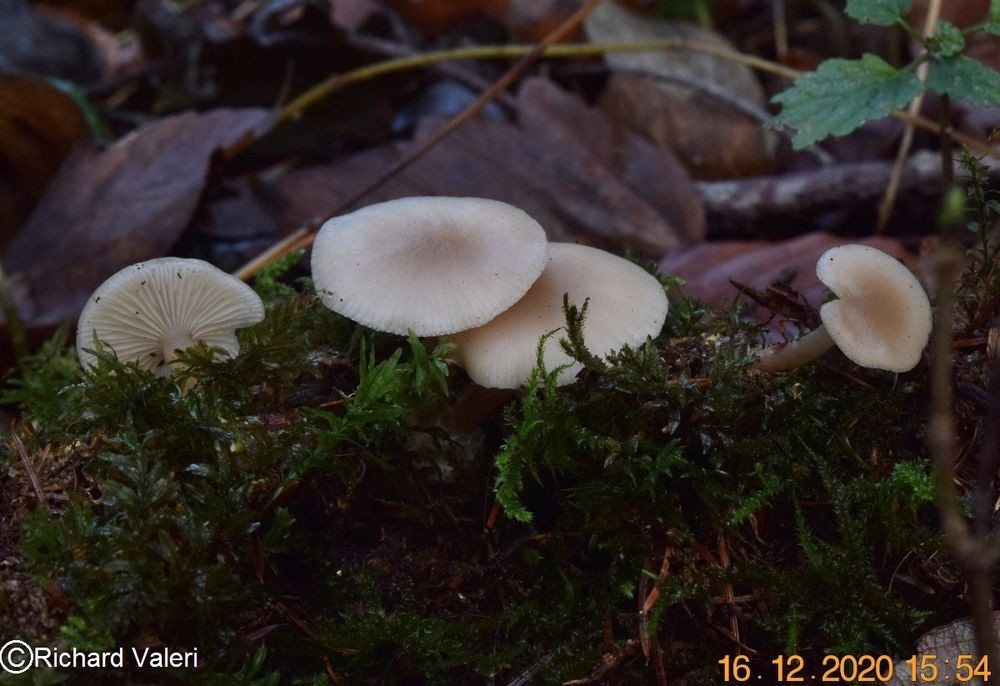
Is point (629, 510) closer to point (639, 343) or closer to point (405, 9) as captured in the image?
point (639, 343)

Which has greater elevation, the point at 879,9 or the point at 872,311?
the point at 879,9

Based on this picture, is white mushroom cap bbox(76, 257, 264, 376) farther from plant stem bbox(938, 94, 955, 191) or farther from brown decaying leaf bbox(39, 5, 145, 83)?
brown decaying leaf bbox(39, 5, 145, 83)

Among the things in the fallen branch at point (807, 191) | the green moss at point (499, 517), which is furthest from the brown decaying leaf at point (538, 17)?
the green moss at point (499, 517)

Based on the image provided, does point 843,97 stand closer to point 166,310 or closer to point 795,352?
point 795,352

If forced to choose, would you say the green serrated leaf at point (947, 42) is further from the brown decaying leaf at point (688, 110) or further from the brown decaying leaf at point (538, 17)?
the brown decaying leaf at point (538, 17)

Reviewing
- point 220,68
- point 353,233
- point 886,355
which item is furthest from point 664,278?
point 220,68

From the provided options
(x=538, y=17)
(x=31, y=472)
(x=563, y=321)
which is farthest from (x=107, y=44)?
(x=563, y=321)
